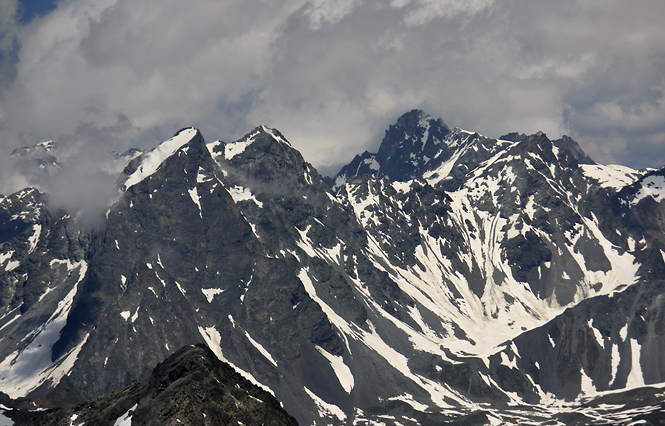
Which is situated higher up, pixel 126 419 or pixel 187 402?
pixel 126 419

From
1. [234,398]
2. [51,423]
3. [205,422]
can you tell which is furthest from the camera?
[51,423]

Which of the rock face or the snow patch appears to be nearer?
the rock face

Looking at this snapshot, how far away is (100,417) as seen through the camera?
543ft

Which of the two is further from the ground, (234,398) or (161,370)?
(161,370)

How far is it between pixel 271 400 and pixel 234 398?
12.2 meters

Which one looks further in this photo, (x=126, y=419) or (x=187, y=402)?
(x=126, y=419)

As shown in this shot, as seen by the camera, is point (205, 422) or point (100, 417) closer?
point (205, 422)

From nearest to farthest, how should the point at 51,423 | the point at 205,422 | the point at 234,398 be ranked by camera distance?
the point at 205,422, the point at 234,398, the point at 51,423

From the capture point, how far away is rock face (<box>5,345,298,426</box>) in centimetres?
15225

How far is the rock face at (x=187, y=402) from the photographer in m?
152

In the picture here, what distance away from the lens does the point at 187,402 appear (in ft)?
503

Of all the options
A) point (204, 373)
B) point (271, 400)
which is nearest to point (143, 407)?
point (204, 373)

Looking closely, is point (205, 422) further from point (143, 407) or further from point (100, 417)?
point (100, 417)

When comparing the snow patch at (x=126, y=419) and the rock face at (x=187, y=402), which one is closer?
the rock face at (x=187, y=402)
